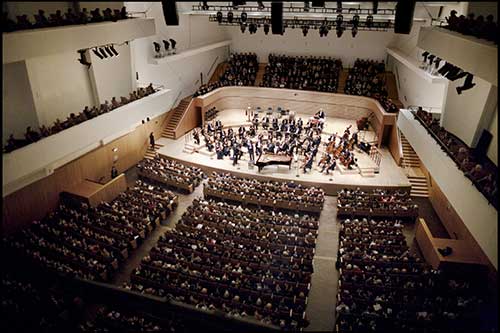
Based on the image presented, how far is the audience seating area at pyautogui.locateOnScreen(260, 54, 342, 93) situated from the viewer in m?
20.1

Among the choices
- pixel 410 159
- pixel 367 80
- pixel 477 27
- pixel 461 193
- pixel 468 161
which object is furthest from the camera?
pixel 367 80

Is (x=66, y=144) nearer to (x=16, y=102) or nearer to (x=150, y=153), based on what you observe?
(x=16, y=102)

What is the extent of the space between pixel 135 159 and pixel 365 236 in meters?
10.6

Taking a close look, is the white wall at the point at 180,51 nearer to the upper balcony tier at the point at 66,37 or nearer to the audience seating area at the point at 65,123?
the audience seating area at the point at 65,123

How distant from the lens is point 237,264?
9.44 m

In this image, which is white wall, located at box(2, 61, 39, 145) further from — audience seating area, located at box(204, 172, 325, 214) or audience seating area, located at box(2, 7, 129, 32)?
audience seating area, located at box(204, 172, 325, 214)

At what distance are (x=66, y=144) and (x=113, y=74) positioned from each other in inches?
177

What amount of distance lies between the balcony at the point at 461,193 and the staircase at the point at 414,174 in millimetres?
1908

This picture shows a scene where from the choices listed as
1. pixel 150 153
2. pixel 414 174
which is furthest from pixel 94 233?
pixel 414 174

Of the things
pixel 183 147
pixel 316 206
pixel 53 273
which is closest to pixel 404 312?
pixel 316 206

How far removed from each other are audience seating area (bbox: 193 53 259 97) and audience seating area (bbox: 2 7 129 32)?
7335 mm

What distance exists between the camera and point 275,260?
9.59 meters

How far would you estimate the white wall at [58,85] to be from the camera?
1128 centimetres

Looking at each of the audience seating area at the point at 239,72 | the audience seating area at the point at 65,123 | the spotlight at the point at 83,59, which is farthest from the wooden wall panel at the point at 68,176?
the audience seating area at the point at 239,72
